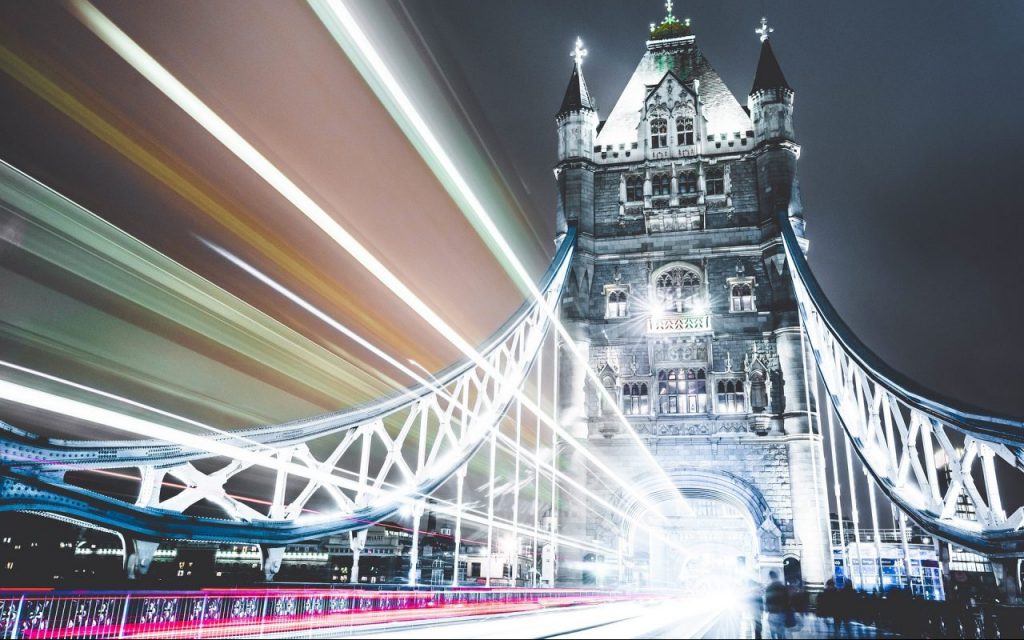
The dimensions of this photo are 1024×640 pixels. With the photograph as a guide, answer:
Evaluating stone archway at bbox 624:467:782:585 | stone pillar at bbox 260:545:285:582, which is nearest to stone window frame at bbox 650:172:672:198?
stone archway at bbox 624:467:782:585

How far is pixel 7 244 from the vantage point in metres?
14.7

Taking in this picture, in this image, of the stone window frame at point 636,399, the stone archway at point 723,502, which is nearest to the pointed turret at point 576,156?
the stone window frame at point 636,399

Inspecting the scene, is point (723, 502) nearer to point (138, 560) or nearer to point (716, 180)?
point (716, 180)

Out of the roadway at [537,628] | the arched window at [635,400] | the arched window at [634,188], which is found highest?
the arched window at [634,188]

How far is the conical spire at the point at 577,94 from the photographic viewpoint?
105 feet

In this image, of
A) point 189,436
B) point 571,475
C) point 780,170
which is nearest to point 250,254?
point 571,475

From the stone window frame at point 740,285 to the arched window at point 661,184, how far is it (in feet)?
17.5

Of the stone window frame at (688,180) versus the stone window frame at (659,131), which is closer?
the stone window frame at (688,180)

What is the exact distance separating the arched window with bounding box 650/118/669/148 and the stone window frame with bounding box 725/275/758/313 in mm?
7848

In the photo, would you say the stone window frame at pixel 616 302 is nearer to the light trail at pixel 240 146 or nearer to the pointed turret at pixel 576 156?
the pointed turret at pixel 576 156

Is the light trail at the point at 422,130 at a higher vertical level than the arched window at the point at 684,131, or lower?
lower

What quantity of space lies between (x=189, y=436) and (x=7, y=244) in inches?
378

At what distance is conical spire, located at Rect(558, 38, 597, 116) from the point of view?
31.9 meters

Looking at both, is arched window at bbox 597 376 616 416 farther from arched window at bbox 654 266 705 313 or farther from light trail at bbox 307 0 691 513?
arched window at bbox 654 266 705 313
